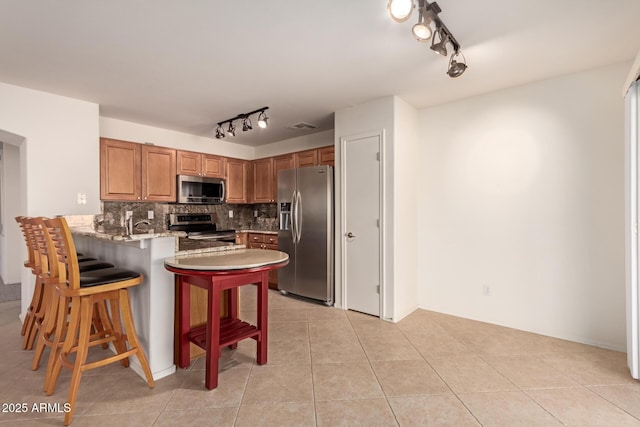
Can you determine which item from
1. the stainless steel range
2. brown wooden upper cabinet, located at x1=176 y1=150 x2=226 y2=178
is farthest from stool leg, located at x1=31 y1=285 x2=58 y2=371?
brown wooden upper cabinet, located at x1=176 y1=150 x2=226 y2=178

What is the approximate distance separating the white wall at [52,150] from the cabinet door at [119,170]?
0.39 m

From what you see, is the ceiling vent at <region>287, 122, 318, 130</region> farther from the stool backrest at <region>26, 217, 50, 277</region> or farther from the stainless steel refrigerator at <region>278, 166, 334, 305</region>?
the stool backrest at <region>26, 217, 50, 277</region>

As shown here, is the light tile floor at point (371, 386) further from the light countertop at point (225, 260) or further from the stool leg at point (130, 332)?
the light countertop at point (225, 260)

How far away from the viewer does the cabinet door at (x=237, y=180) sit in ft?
17.1

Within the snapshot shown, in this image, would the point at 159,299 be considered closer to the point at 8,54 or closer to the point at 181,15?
the point at 181,15

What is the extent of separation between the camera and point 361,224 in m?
3.54

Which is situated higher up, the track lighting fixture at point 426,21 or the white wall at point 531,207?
the track lighting fixture at point 426,21

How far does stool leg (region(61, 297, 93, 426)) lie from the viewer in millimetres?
1749

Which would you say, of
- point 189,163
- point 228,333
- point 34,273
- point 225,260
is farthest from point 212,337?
point 189,163

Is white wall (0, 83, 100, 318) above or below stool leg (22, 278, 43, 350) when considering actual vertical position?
above

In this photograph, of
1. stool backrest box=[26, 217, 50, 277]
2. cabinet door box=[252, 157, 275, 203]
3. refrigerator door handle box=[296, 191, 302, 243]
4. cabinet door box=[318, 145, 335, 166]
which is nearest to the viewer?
stool backrest box=[26, 217, 50, 277]

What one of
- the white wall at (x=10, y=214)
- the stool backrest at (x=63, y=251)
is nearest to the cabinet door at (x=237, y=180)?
the stool backrest at (x=63, y=251)

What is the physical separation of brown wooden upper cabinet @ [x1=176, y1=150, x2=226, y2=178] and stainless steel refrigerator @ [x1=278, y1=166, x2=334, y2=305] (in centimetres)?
129

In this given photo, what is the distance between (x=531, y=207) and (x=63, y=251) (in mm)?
3894
